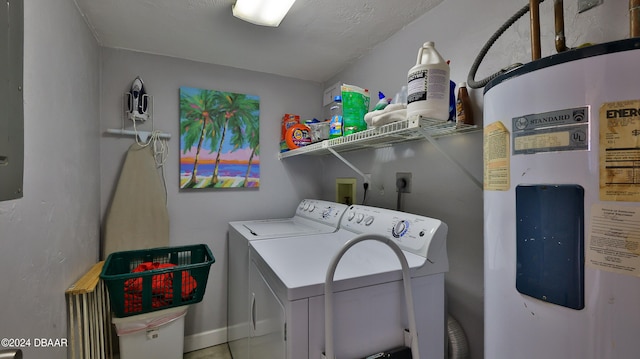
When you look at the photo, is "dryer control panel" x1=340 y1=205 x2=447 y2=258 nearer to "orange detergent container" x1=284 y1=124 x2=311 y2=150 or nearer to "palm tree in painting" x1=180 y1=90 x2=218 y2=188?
"orange detergent container" x1=284 y1=124 x2=311 y2=150

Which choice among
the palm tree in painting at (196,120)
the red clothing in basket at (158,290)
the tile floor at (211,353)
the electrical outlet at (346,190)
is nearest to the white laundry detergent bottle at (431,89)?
the electrical outlet at (346,190)

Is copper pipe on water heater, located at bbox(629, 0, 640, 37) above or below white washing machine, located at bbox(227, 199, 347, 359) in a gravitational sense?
above

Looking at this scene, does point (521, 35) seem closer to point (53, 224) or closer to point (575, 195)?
point (575, 195)

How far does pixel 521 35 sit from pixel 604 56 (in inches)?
24.3

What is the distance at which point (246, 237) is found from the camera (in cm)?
159

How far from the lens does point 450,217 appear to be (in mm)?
1340

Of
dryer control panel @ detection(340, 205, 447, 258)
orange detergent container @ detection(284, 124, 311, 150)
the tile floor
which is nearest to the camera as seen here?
dryer control panel @ detection(340, 205, 447, 258)

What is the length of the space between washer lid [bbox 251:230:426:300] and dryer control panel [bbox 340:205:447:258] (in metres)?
0.06

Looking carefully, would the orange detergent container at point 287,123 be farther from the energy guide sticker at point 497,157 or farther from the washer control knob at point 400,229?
the energy guide sticker at point 497,157

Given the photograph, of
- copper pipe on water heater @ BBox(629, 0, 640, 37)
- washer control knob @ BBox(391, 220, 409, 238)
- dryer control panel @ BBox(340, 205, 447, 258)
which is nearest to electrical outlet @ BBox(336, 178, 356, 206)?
Answer: dryer control panel @ BBox(340, 205, 447, 258)

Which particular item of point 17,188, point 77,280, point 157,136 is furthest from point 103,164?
point 17,188

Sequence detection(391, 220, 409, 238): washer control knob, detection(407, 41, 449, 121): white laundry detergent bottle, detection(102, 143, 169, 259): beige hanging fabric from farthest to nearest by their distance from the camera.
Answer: detection(102, 143, 169, 259): beige hanging fabric, detection(391, 220, 409, 238): washer control knob, detection(407, 41, 449, 121): white laundry detergent bottle

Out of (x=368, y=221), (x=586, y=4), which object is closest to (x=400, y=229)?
(x=368, y=221)

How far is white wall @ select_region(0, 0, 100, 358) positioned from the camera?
88cm
